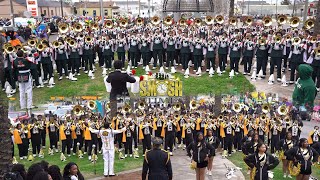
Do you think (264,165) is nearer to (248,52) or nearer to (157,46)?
(248,52)

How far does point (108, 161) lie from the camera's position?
353 inches

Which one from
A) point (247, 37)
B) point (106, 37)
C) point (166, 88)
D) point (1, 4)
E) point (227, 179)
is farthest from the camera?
point (1, 4)

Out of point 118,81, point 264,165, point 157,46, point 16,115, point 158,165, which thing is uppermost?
point 157,46

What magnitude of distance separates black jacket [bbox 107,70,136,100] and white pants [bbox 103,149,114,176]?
185cm

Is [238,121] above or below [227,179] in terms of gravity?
above

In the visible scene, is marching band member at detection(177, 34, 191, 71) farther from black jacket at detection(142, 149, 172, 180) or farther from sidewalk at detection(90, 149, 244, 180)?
black jacket at detection(142, 149, 172, 180)

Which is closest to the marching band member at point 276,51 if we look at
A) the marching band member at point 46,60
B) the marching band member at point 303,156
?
the marching band member at point 303,156

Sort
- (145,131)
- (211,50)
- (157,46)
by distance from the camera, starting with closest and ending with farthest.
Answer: (145,131)
(211,50)
(157,46)

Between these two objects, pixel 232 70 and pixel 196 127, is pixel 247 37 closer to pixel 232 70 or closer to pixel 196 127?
pixel 232 70

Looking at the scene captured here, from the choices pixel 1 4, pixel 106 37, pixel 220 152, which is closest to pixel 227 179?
pixel 220 152

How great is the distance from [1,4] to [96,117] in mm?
57243

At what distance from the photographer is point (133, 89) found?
13.2 metres

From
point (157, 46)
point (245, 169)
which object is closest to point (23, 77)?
point (157, 46)

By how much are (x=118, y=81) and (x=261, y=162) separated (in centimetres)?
454
